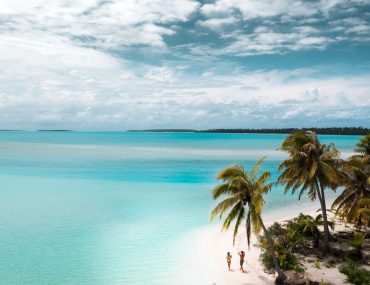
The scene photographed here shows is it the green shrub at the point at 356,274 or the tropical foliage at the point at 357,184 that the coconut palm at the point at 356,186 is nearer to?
the tropical foliage at the point at 357,184

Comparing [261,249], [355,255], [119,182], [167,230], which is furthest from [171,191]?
[355,255]

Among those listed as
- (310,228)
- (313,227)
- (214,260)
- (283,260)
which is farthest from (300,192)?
(214,260)

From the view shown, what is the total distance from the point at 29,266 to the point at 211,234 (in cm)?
1342

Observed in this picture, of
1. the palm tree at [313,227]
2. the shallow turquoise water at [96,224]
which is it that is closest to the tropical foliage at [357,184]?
the palm tree at [313,227]

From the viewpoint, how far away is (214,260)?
74.1ft

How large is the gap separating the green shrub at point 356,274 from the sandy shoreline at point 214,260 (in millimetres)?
3828

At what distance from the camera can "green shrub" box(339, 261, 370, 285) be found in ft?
57.2

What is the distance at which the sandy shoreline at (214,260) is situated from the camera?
1952 cm

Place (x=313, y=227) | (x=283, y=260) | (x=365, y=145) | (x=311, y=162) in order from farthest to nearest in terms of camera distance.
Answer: (x=365, y=145), (x=313, y=227), (x=311, y=162), (x=283, y=260)

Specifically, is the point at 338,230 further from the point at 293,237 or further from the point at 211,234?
Result: the point at 211,234

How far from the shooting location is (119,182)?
5428cm

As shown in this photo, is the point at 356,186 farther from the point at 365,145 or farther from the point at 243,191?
the point at 243,191

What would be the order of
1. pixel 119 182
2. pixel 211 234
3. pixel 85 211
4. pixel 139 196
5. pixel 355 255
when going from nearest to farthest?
pixel 355 255, pixel 211 234, pixel 85 211, pixel 139 196, pixel 119 182

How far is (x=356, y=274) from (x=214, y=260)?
27.4 feet
